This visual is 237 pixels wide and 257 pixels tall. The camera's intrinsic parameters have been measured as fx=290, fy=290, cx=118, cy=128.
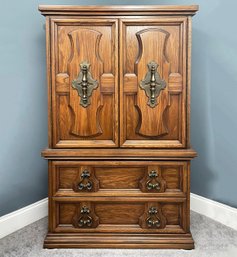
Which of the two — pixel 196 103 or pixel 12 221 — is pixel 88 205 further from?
pixel 196 103

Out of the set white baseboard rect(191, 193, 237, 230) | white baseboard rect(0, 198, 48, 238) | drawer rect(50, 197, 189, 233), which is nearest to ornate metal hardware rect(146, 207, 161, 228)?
drawer rect(50, 197, 189, 233)

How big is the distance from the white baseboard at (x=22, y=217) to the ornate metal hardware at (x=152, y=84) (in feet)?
4.13

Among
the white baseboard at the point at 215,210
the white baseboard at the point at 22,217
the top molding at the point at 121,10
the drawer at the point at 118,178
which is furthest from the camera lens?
the white baseboard at the point at 215,210

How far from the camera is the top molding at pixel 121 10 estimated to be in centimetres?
176

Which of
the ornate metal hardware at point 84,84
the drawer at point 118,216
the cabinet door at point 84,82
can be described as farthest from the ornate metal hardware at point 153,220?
the ornate metal hardware at point 84,84

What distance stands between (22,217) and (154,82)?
142 centimetres

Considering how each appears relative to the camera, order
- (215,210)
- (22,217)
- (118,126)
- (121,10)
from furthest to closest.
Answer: (215,210) < (22,217) < (118,126) < (121,10)

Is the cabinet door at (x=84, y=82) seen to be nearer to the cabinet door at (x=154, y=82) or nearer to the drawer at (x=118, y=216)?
the cabinet door at (x=154, y=82)

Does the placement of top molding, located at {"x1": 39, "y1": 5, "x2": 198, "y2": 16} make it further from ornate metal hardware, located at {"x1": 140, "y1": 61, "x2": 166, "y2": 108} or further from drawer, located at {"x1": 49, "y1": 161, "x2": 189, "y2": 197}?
drawer, located at {"x1": 49, "y1": 161, "x2": 189, "y2": 197}

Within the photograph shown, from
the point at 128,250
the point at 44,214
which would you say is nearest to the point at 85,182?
the point at 128,250

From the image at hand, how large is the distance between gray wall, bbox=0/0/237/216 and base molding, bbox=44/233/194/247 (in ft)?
1.62

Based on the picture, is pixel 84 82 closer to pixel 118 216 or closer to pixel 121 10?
pixel 121 10

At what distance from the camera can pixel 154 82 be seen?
1.83 m

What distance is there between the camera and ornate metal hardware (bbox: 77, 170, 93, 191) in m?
1.89
